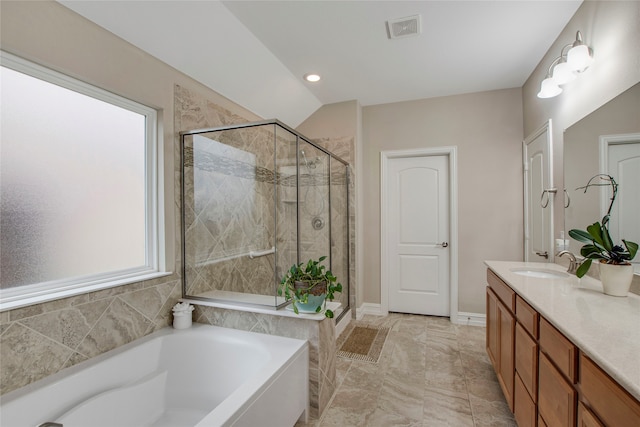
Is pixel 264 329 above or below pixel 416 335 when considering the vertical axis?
above

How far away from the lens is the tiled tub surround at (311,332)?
71.6 inches

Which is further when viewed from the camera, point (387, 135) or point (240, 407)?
point (387, 135)

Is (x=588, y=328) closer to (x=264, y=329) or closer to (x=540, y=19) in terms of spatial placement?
(x=264, y=329)

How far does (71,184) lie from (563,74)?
3123mm

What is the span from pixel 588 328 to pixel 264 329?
161cm

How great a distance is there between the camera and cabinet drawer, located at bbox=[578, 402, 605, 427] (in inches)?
34.5

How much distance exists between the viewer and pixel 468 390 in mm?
2125

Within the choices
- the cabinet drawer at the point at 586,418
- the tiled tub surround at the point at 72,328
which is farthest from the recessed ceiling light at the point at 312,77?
the cabinet drawer at the point at 586,418

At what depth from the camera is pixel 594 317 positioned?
1.18 m

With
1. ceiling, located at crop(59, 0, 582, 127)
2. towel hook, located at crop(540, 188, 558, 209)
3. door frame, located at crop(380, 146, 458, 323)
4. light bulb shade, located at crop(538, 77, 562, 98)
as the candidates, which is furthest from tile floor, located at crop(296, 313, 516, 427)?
ceiling, located at crop(59, 0, 582, 127)

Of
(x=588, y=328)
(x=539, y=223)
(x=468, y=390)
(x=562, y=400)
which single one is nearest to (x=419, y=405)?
(x=468, y=390)

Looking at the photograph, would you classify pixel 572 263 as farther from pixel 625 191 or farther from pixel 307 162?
pixel 307 162

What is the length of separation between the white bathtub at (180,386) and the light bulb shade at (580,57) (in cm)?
242

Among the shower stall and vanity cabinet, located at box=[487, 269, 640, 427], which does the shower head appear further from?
vanity cabinet, located at box=[487, 269, 640, 427]
